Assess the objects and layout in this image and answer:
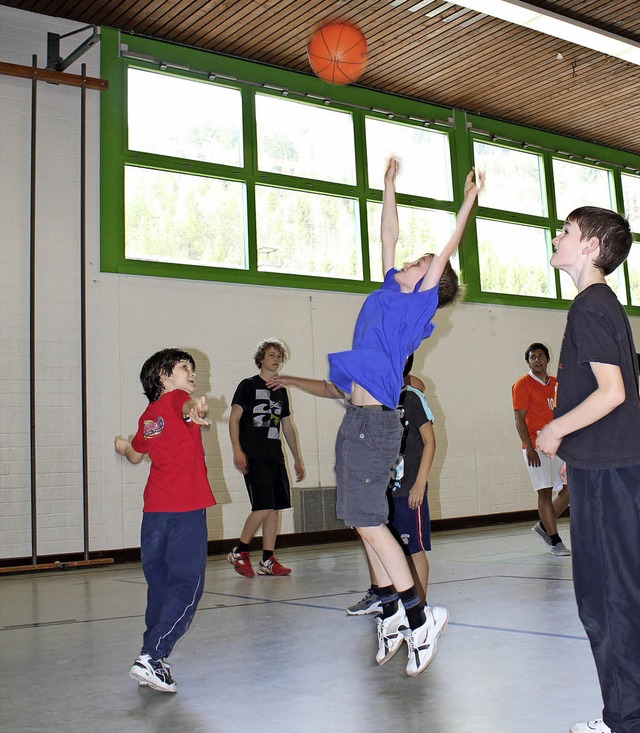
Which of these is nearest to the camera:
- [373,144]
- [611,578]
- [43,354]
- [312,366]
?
[611,578]

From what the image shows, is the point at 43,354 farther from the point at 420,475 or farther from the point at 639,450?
the point at 639,450

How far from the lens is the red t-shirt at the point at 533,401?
6.70 metres

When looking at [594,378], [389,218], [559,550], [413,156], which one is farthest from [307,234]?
[594,378]

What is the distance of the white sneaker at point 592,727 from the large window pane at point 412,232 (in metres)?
7.77

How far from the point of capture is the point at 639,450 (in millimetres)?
2018

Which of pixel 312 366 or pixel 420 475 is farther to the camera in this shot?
pixel 312 366

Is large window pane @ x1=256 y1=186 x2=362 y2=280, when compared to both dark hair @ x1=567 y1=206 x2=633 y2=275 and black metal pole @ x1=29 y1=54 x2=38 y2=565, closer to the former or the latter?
black metal pole @ x1=29 y1=54 x2=38 y2=565

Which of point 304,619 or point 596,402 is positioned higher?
point 596,402

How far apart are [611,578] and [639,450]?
1.03 ft

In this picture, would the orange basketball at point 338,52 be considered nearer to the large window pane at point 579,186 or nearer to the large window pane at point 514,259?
the large window pane at point 514,259

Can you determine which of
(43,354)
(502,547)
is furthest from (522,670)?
(43,354)

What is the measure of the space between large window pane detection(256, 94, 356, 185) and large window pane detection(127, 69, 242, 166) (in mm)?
320

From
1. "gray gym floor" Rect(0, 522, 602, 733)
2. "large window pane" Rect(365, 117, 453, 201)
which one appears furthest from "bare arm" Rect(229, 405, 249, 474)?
"large window pane" Rect(365, 117, 453, 201)

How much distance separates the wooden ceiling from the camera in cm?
789
